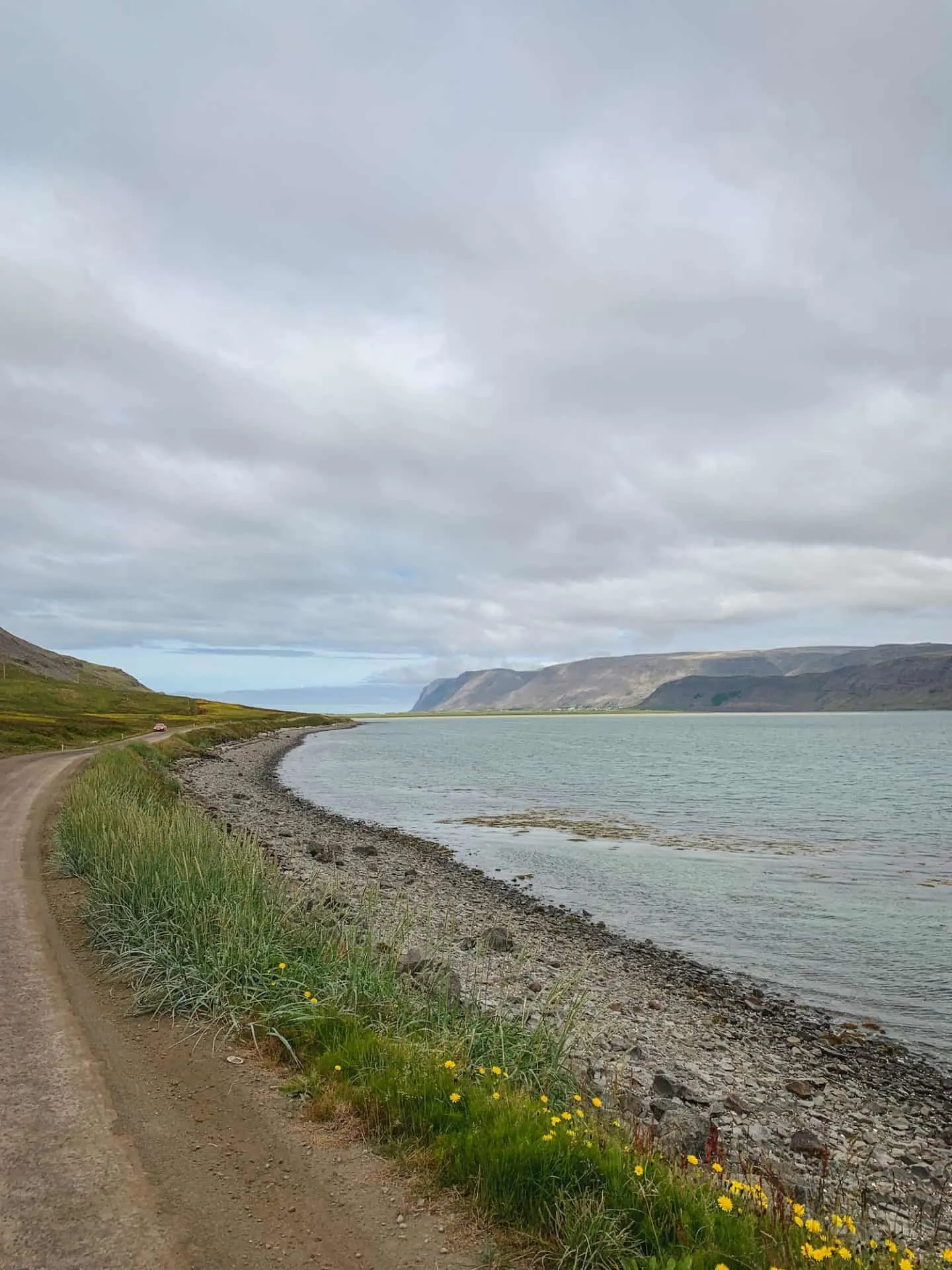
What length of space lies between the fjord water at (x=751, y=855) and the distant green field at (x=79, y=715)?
77.8 feet

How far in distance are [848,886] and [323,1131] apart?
2733 centimetres

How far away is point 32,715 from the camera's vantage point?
102125 mm

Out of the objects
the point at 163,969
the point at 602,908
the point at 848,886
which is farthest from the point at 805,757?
→ the point at 163,969

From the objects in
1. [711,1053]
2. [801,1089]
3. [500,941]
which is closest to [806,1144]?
[801,1089]

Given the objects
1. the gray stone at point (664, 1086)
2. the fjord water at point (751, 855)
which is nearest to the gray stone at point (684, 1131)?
the gray stone at point (664, 1086)

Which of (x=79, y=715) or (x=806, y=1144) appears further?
(x=79, y=715)

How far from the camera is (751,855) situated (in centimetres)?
3541

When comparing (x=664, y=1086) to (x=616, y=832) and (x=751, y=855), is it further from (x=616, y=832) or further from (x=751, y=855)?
(x=616, y=832)

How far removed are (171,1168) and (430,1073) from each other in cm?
263

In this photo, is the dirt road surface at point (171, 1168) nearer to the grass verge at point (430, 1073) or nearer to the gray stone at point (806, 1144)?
the grass verge at point (430, 1073)

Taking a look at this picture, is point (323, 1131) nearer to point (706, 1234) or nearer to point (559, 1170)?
point (559, 1170)

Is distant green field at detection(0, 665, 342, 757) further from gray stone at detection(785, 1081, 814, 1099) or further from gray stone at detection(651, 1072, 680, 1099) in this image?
gray stone at detection(785, 1081, 814, 1099)

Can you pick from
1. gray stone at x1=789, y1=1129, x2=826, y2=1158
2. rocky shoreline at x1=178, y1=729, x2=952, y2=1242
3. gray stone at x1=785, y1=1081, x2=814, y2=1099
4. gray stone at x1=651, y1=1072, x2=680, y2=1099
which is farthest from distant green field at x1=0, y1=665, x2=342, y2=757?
gray stone at x1=789, y1=1129, x2=826, y2=1158

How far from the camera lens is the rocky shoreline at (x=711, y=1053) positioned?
10375 mm
